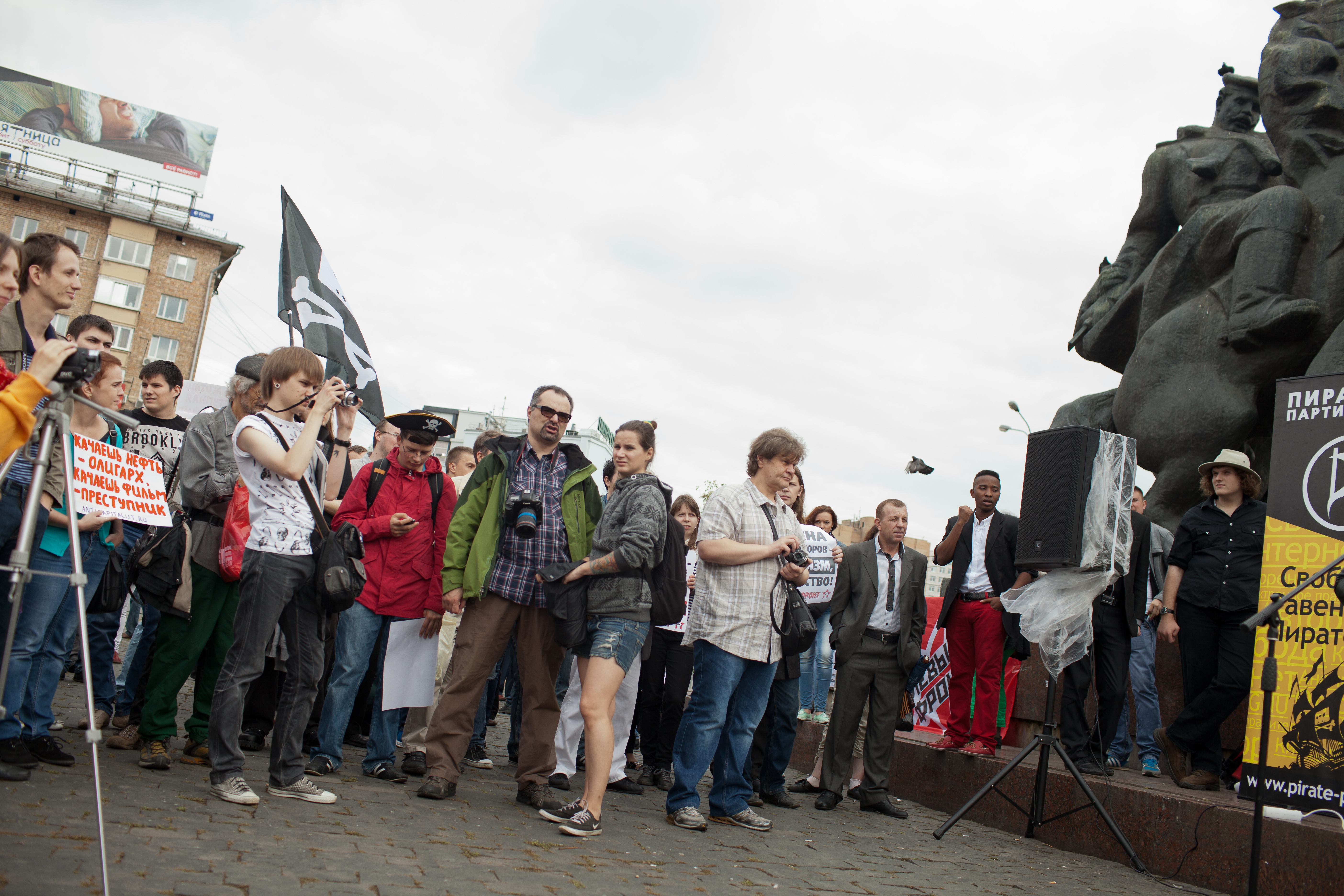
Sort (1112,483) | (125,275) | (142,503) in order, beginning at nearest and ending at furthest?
(142,503) < (1112,483) < (125,275)

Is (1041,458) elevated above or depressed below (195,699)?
above

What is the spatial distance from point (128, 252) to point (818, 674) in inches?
2201

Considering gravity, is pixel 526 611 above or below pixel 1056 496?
below

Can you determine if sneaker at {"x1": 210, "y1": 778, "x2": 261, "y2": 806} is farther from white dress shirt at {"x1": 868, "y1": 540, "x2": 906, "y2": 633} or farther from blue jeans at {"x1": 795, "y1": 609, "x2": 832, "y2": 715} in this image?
blue jeans at {"x1": 795, "y1": 609, "x2": 832, "y2": 715}

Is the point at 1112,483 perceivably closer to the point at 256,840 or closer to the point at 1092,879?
the point at 1092,879

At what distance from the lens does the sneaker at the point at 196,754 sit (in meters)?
5.38

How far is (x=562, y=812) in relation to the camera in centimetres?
502

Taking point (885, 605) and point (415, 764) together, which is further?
point (885, 605)

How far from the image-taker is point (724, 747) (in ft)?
19.0

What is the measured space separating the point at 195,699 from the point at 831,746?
4.07 metres

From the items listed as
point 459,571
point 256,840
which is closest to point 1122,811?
point 459,571

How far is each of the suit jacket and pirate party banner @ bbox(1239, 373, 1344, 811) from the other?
2.08 meters

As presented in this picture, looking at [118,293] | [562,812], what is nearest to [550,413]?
[562,812]

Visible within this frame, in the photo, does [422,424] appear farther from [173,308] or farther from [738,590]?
[173,308]
